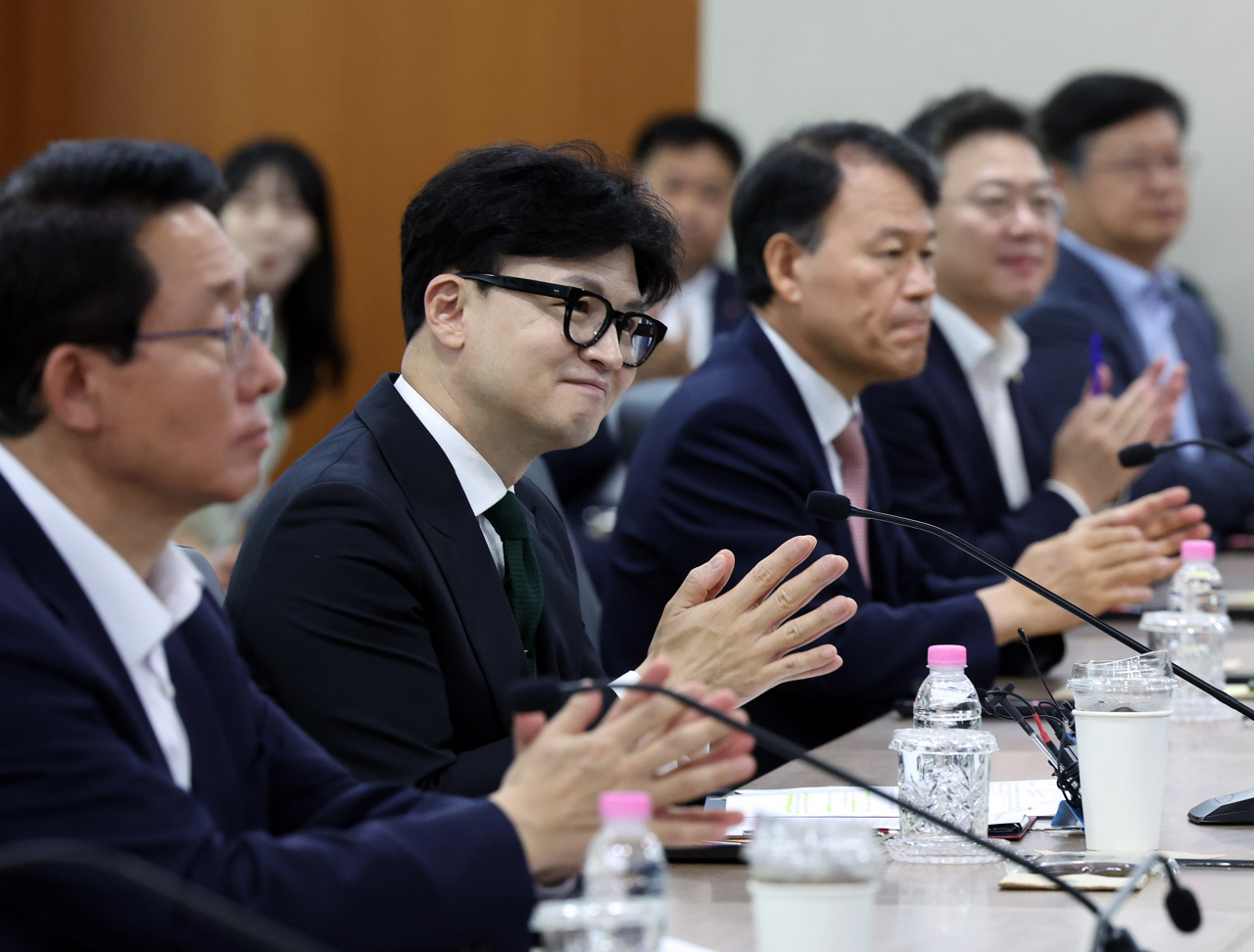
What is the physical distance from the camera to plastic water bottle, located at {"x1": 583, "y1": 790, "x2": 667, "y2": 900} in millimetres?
945

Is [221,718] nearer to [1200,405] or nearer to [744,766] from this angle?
[744,766]

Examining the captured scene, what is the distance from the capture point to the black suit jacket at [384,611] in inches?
57.2

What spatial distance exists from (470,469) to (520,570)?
122 millimetres

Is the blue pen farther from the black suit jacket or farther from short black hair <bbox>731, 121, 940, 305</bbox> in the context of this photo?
the black suit jacket

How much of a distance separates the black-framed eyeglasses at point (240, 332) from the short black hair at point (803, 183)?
1.49 m

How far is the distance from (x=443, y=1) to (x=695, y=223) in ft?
3.82

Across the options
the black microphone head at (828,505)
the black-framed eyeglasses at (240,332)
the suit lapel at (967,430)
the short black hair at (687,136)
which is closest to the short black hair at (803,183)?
the suit lapel at (967,430)

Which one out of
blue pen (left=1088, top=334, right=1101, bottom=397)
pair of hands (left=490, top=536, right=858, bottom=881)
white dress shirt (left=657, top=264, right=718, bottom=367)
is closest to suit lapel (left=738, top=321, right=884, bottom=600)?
blue pen (left=1088, top=334, right=1101, bottom=397)

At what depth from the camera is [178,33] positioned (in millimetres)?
5734

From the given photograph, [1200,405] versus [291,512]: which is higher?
[291,512]

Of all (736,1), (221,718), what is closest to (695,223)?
(736,1)

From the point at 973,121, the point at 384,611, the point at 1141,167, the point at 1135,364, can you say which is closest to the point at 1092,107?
the point at 1141,167

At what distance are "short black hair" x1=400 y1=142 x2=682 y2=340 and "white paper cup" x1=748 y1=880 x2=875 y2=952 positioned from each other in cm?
90

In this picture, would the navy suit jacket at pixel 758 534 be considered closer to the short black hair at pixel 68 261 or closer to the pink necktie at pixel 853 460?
the pink necktie at pixel 853 460
